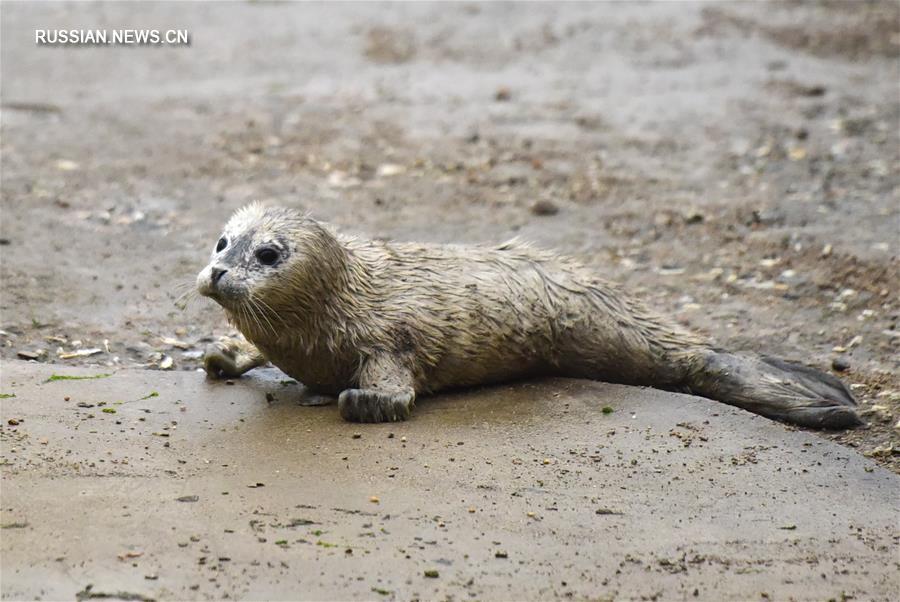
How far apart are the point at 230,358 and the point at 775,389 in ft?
8.75

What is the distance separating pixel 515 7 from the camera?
608 inches

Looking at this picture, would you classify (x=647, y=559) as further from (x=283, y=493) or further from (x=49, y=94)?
(x=49, y=94)

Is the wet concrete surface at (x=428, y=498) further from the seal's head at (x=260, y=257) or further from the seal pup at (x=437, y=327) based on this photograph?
the seal's head at (x=260, y=257)

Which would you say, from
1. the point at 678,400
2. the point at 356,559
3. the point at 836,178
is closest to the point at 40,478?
the point at 356,559

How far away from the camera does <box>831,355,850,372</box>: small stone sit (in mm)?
7176

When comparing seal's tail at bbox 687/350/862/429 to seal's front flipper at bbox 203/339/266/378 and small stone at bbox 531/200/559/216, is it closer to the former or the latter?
seal's front flipper at bbox 203/339/266/378

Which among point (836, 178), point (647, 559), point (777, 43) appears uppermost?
point (777, 43)

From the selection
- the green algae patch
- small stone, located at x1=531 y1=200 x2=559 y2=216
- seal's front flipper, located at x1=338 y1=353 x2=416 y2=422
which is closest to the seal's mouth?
seal's front flipper, located at x1=338 y1=353 x2=416 y2=422

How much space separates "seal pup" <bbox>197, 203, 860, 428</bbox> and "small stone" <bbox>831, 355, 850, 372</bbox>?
60cm

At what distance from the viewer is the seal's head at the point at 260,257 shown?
6.05 metres

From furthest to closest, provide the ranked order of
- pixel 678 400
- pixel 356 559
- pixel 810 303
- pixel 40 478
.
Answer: pixel 810 303 < pixel 678 400 < pixel 40 478 < pixel 356 559

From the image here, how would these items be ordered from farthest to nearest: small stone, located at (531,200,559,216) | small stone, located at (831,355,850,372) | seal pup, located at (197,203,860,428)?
small stone, located at (531,200,559,216) → small stone, located at (831,355,850,372) → seal pup, located at (197,203,860,428)

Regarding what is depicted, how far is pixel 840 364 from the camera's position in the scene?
23.6 feet

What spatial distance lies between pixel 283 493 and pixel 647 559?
1391 mm
